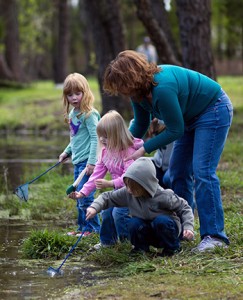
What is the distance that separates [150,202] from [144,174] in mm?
285

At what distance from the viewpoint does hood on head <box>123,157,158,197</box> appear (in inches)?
225

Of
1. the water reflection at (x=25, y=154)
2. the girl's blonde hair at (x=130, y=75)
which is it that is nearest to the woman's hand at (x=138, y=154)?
the girl's blonde hair at (x=130, y=75)

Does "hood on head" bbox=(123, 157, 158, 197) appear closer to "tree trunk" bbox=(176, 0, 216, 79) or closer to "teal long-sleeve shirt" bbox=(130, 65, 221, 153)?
"teal long-sleeve shirt" bbox=(130, 65, 221, 153)

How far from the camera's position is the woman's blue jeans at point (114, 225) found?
20.5ft

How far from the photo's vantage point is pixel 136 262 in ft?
18.4

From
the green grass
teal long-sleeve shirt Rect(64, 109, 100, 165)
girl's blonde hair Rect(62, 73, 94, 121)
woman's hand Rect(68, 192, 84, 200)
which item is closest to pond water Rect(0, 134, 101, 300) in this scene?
the green grass

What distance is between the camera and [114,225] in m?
6.33

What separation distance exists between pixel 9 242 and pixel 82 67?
59430mm

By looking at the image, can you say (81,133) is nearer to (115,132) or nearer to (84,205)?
(84,205)

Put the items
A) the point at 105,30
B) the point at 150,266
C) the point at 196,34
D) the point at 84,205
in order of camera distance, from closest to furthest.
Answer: the point at 150,266 → the point at 84,205 → the point at 196,34 → the point at 105,30

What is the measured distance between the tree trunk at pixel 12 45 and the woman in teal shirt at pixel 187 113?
89.6 ft

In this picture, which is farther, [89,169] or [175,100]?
[89,169]

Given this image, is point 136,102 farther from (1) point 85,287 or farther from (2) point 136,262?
(1) point 85,287

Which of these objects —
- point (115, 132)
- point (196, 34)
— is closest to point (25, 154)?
point (196, 34)
